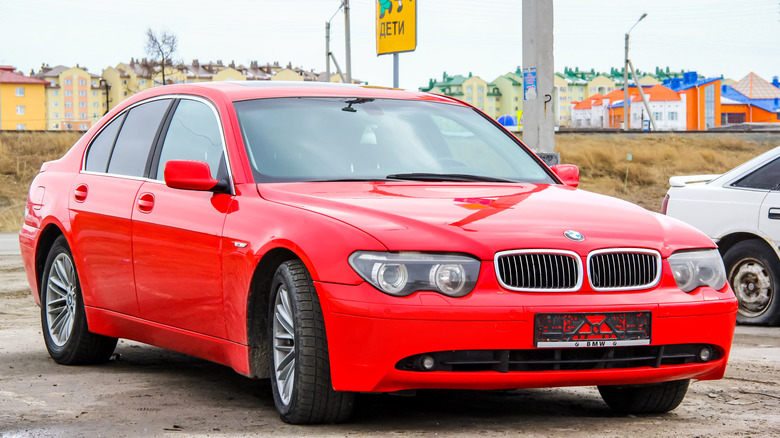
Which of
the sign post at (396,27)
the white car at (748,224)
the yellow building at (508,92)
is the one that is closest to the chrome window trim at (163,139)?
the white car at (748,224)

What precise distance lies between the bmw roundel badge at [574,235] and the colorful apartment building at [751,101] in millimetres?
112081

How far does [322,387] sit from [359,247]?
0.61m

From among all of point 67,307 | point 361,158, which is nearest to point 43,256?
point 67,307

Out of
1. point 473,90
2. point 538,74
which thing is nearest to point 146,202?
point 538,74

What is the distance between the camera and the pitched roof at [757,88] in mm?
121312

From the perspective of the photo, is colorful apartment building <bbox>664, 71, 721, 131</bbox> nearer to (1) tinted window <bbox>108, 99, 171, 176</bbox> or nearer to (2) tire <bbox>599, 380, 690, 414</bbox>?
(1) tinted window <bbox>108, 99, 171, 176</bbox>

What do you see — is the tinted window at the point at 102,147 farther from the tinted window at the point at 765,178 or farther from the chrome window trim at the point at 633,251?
the tinted window at the point at 765,178

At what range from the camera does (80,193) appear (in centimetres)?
702

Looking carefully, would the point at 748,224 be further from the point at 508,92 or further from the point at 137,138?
the point at 508,92

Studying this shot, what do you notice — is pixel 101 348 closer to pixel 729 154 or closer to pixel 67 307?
pixel 67 307

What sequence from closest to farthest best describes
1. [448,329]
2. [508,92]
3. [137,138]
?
[448,329], [137,138], [508,92]

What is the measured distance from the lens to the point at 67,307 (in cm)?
720

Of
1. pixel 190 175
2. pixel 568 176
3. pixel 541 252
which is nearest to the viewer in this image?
pixel 541 252

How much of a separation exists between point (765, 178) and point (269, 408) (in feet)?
18.4
